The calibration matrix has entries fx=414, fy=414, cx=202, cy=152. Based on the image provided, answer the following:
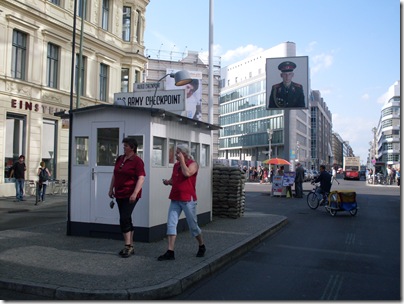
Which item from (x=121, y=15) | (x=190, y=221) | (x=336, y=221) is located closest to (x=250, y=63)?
(x=121, y=15)

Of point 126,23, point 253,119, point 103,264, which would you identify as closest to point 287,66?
point 126,23

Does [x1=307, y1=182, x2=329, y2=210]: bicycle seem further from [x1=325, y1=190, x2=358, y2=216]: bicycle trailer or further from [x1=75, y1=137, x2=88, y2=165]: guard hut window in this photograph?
[x1=75, y1=137, x2=88, y2=165]: guard hut window

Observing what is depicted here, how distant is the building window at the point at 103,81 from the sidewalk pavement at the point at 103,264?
19.2m

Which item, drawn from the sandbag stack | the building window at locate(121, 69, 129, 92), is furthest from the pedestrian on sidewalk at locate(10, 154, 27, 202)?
the building window at locate(121, 69, 129, 92)

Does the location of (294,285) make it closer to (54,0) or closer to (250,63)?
(54,0)

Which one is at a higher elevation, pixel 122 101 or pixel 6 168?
pixel 122 101

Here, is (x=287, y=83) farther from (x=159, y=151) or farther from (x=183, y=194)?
(x=183, y=194)

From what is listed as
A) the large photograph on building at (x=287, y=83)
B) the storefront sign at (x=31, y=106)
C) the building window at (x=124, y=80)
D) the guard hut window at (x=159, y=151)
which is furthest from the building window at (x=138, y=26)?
the guard hut window at (x=159, y=151)

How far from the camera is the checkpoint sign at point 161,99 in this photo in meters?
10.1

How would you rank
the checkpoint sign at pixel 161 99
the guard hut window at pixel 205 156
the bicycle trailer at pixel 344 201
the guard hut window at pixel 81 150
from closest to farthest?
the guard hut window at pixel 81 150, the checkpoint sign at pixel 161 99, the guard hut window at pixel 205 156, the bicycle trailer at pixel 344 201

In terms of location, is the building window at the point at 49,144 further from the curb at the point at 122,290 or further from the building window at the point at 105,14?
the curb at the point at 122,290

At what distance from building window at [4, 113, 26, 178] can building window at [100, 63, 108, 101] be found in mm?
7695

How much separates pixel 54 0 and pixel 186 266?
21.4m

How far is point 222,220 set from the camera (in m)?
11.4
